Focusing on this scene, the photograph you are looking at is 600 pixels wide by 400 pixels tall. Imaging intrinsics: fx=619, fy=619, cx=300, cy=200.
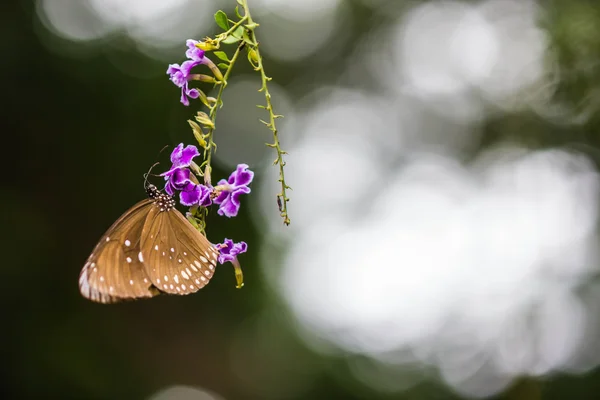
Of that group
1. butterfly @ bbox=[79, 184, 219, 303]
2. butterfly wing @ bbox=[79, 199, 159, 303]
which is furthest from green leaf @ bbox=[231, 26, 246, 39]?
butterfly wing @ bbox=[79, 199, 159, 303]

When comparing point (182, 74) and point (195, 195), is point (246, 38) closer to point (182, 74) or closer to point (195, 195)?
point (182, 74)

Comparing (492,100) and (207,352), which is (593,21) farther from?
(207,352)

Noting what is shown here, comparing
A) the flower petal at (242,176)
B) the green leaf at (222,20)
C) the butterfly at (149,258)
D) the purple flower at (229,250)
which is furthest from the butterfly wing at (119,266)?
Answer: the green leaf at (222,20)

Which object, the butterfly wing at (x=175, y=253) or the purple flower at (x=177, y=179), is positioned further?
the butterfly wing at (x=175, y=253)

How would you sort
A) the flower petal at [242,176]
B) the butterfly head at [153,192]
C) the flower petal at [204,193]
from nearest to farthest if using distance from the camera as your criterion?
the flower petal at [204,193] < the flower petal at [242,176] < the butterfly head at [153,192]

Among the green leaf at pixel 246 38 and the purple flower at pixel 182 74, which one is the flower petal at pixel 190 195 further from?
the green leaf at pixel 246 38

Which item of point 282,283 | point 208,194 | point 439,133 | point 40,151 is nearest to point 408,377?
point 282,283
